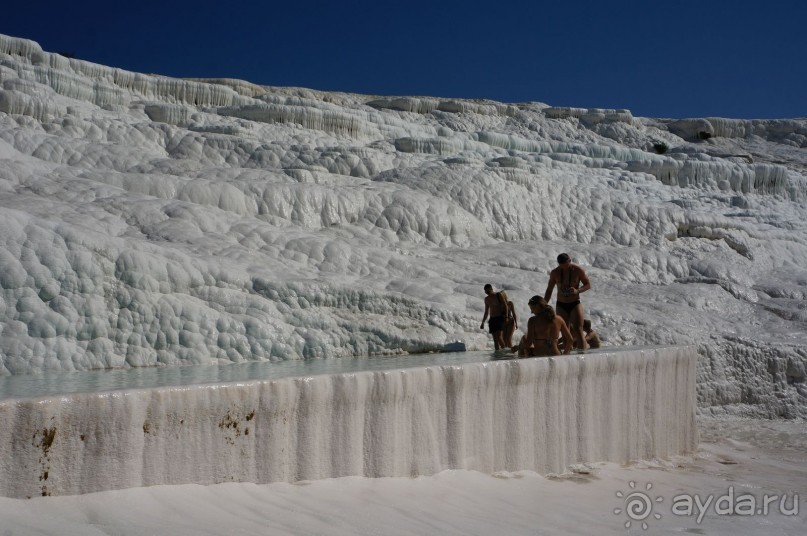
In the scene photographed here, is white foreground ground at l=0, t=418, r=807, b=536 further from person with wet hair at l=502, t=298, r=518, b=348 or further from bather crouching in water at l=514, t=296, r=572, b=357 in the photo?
person with wet hair at l=502, t=298, r=518, b=348

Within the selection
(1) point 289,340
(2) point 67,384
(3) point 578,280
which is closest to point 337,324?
(1) point 289,340

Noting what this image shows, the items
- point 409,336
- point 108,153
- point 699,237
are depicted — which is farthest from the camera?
point 699,237

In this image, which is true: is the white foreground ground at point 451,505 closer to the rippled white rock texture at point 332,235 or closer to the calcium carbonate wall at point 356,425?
the calcium carbonate wall at point 356,425

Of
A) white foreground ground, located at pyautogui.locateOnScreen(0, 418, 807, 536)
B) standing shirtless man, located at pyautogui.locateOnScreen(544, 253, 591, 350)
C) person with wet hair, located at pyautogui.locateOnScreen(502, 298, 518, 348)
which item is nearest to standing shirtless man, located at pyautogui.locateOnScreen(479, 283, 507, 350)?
person with wet hair, located at pyautogui.locateOnScreen(502, 298, 518, 348)

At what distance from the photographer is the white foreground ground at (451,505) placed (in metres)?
4.30

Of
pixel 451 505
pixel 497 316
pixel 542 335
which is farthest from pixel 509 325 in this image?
pixel 451 505

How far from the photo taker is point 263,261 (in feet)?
35.3

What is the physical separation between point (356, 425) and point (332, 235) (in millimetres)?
7911

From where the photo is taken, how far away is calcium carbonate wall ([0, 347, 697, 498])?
15.0 ft

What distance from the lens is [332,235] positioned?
13.6m

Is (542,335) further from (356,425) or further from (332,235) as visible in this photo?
(332,235)

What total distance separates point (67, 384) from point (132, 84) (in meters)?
18.0

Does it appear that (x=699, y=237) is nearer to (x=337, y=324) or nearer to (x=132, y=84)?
(x=337, y=324)

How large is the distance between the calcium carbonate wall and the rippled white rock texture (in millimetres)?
2302
